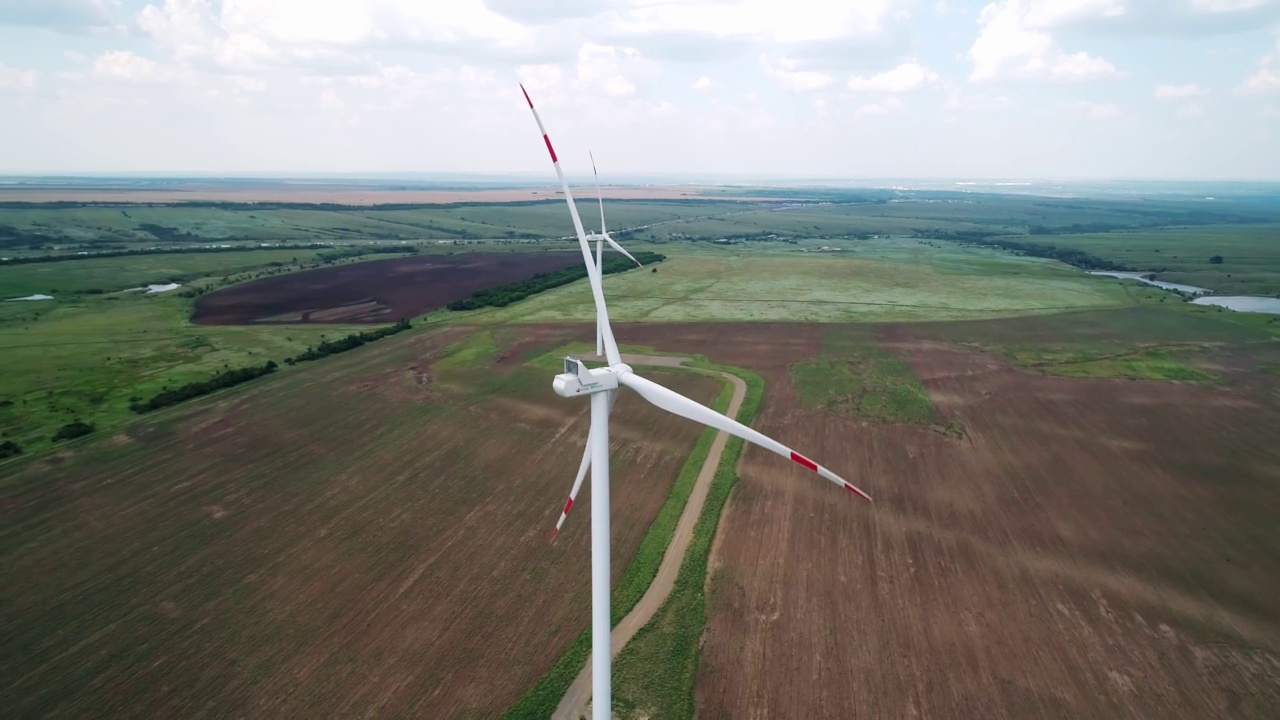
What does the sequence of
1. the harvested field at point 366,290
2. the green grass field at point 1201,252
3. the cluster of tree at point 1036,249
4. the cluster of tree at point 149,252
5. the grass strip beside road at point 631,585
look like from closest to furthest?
the grass strip beside road at point 631,585 < the harvested field at point 366,290 < the green grass field at point 1201,252 < the cluster of tree at point 149,252 < the cluster of tree at point 1036,249

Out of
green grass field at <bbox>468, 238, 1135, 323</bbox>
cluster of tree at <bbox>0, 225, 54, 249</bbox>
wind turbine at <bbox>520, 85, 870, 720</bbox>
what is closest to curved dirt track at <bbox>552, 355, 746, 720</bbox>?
wind turbine at <bbox>520, 85, 870, 720</bbox>

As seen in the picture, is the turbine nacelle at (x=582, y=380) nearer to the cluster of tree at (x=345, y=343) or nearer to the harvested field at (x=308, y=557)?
the harvested field at (x=308, y=557)

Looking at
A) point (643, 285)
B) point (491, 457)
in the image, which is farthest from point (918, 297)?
point (491, 457)

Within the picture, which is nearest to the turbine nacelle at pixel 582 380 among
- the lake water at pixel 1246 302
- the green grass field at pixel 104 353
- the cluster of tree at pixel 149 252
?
the green grass field at pixel 104 353

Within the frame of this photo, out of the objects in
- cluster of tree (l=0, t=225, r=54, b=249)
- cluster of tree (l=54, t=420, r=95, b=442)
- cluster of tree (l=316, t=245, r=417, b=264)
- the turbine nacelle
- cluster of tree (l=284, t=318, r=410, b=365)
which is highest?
the turbine nacelle

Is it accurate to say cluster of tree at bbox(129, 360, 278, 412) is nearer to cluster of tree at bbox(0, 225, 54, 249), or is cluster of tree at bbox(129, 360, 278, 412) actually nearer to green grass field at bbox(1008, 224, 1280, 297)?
cluster of tree at bbox(0, 225, 54, 249)
